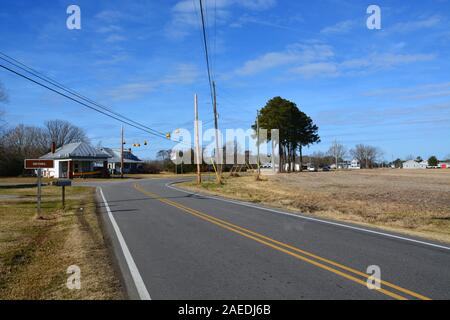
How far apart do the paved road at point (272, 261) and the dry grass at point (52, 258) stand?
462 mm

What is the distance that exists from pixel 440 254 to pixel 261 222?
19.9 ft

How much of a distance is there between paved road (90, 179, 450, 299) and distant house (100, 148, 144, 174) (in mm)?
83126

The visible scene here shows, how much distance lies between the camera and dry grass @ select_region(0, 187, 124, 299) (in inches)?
262

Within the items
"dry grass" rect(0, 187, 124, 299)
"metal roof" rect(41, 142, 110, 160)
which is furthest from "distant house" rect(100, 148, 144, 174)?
"dry grass" rect(0, 187, 124, 299)

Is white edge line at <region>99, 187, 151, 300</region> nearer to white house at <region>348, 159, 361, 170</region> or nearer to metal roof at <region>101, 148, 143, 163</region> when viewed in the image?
metal roof at <region>101, 148, 143, 163</region>

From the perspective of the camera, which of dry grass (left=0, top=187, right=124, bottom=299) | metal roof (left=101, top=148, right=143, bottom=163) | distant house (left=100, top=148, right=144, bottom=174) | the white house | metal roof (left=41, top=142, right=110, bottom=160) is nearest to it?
dry grass (left=0, top=187, right=124, bottom=299)

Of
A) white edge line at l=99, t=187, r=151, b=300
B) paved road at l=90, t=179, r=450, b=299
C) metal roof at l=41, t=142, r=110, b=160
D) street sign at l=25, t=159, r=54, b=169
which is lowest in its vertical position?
white edge line at l=99, t=187, r=151, b=300

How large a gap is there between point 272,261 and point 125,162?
92440mm

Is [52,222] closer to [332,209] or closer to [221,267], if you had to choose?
[221,267]

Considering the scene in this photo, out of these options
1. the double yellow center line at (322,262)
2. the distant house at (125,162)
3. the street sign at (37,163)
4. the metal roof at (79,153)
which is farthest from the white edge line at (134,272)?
the distant house at (125,162)

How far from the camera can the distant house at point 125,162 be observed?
95.6 m

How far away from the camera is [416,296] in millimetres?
5902

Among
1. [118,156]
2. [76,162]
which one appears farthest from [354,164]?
[76,162]
